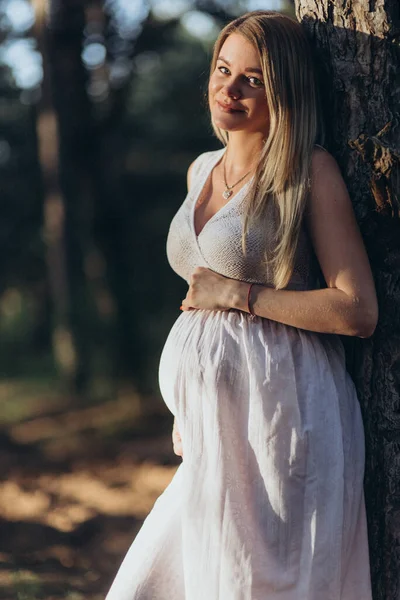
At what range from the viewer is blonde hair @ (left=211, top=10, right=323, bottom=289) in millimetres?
2270

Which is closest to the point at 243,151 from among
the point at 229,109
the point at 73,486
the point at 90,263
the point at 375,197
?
the point at 229,109

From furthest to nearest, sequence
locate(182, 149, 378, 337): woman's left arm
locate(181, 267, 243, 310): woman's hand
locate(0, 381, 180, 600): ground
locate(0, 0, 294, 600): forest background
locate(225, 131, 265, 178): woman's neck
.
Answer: locate(0, 0, 294, 600): forest background, locate(0, 381, 180, 600): ground, locate(225, 131, 265, 178): woman's neck, locate(181, 267, 243, 310): woman's hand, locate(182, 149, 378, 337): woman's left arm

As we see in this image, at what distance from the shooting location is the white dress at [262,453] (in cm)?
226

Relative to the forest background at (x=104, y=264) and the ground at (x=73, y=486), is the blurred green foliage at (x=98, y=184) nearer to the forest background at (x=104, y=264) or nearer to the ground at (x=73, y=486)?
the forest background at (x=104, y=264)

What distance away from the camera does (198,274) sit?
95.7 inches

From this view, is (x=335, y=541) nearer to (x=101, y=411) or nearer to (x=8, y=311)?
(x=101, y=411)

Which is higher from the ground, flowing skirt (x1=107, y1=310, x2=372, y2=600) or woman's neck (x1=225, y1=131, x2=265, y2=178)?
woman's neck (x1=225, y1=131, x2=265, y2=178)

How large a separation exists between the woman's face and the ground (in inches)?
107

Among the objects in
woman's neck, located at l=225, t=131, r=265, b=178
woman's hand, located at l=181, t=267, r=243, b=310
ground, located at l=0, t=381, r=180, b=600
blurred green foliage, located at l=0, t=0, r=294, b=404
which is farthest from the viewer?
blurred green foliage, located at l=0, t=0, r=294, b=404

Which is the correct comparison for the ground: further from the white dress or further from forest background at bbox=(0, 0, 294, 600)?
the white dress

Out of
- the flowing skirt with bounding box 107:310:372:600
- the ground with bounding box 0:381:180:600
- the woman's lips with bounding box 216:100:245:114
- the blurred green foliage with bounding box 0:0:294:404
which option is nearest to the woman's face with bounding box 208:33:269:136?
the woman's lips with bounding box 216:100:245:114

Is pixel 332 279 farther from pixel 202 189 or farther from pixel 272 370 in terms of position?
pixel 202 189

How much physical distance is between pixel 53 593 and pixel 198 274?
247 cm

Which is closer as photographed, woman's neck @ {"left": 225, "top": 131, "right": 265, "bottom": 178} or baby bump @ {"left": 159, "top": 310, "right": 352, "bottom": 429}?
baby bump @ {"left": 159, "top": 310, "right": 352, "bottom": 429}
